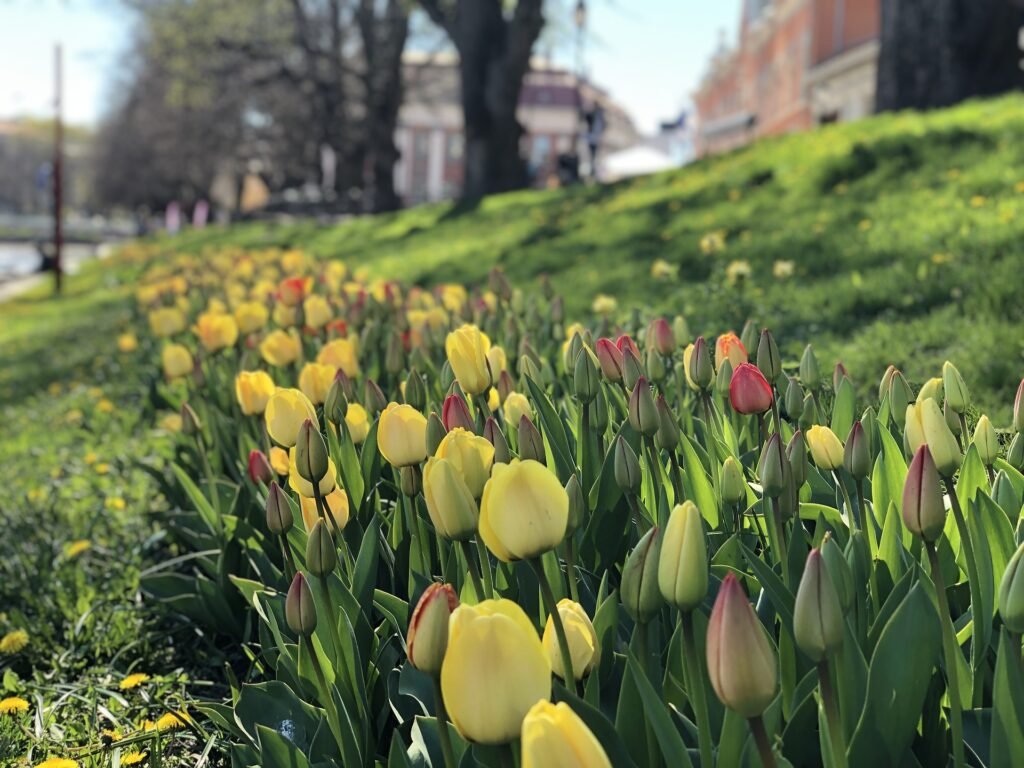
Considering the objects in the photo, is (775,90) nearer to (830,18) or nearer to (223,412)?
(830,18)

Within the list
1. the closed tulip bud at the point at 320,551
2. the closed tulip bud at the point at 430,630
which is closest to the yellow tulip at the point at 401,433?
the closed tulip bud at the point at 320,551

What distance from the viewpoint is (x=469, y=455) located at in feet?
4.58

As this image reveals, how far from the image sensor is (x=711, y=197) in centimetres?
792

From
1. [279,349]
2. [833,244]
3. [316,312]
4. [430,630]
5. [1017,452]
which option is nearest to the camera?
[430,630]

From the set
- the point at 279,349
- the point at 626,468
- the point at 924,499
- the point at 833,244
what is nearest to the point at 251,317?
the point at 279,349

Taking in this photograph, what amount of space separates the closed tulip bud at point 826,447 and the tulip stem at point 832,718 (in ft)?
2.15

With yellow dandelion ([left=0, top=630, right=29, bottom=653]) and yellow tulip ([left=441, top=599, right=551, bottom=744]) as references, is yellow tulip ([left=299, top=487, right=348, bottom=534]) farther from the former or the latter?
yellow dandelion ([left=0, top=630, right=29, bottom=653])

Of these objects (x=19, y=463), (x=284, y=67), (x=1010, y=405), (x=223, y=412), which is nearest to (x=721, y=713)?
(x=1010, y=405)

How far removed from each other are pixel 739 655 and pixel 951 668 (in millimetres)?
440

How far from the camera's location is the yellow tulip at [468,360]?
1925 mm

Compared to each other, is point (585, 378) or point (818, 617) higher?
point (585, 378)

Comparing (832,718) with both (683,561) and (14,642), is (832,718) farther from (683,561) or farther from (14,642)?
(14,642)

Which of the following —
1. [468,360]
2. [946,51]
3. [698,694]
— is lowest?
[698,694]

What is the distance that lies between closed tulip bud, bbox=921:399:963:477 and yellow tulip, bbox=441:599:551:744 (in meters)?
0.69
